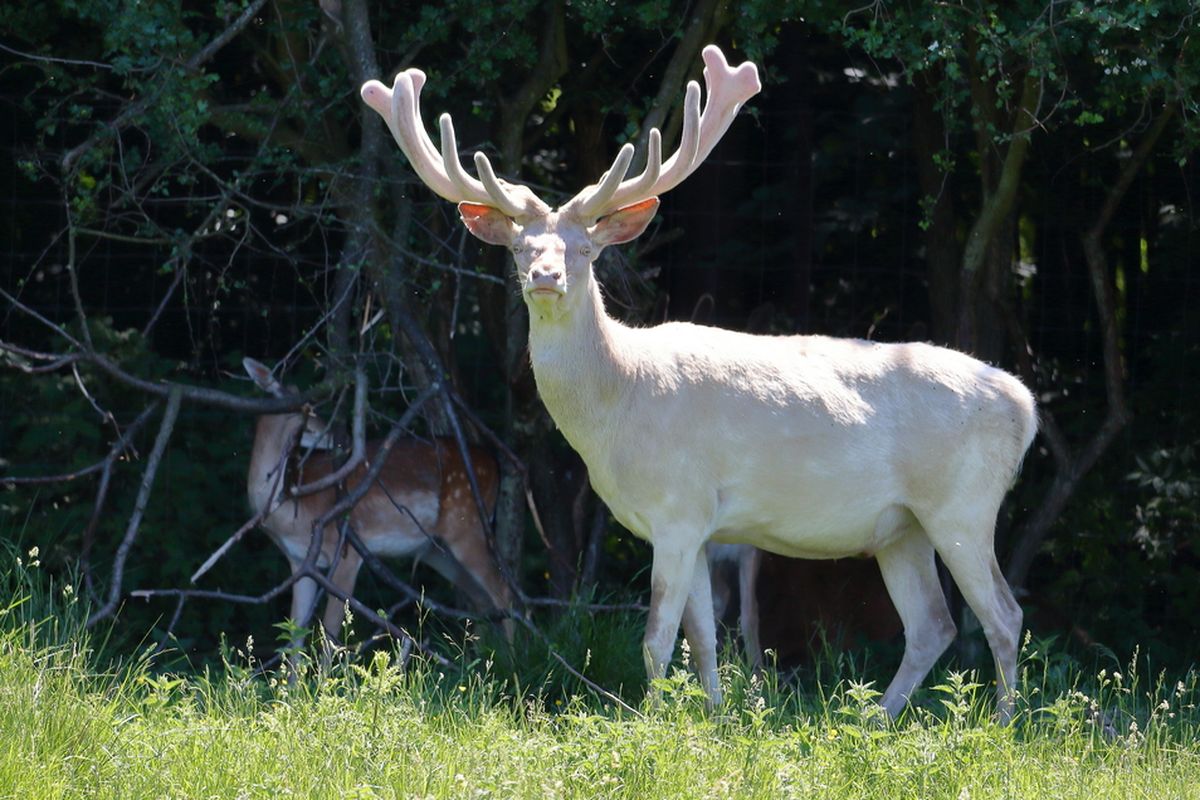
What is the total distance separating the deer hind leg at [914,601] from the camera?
6.40m

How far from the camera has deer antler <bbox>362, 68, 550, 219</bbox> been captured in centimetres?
565

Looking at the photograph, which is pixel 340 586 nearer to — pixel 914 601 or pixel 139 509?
pixel 139 509

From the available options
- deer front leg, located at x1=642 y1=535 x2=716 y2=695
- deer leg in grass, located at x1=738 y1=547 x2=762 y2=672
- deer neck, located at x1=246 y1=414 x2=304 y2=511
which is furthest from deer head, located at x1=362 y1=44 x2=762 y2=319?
deer neck, located at x1=246 y1=414 x2=304 y2=511

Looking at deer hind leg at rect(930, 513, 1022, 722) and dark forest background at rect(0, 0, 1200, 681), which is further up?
dark forest background at rect(0, 0, 1200, 681)

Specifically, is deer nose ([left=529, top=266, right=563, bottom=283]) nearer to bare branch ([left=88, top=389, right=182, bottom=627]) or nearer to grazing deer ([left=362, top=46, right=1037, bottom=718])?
grazing deer ([left=362, top=46, right=1037, bottom=718])

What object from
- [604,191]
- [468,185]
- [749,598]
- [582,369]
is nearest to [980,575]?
[749,598]

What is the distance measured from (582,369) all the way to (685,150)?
0.89 metres

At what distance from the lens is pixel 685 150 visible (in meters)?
5.79

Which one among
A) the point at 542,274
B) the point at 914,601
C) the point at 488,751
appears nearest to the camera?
the point at 488,751

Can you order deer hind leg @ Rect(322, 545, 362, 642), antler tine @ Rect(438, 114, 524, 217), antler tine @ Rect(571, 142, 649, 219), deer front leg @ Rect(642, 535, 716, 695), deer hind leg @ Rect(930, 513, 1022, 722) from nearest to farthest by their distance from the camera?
antler tine @ Rect(571, 142, 649, 219), antler tine @ Rect(438, 114, 524, 217), deer front leg @ Rect(642, 535, 716, 695), deer hind leg @ Rect(930, 513, 1022, 722), deer hind leg @ Rect(322, 545, 362, 642)

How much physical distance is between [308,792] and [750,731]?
148 cm

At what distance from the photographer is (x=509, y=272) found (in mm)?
7086

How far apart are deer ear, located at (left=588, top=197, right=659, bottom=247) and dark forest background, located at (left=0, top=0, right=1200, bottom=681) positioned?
3.85 feet

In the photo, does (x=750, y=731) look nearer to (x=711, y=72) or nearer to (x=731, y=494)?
(x=731, y=494)
